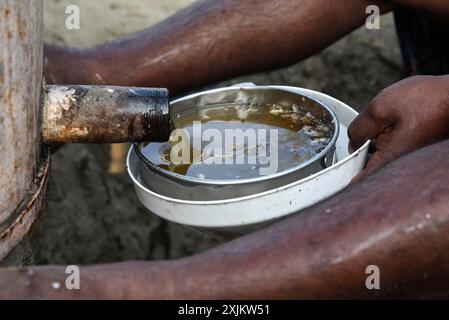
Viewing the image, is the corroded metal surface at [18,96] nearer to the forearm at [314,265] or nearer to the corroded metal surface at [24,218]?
the corroded metal surface at [24,218]

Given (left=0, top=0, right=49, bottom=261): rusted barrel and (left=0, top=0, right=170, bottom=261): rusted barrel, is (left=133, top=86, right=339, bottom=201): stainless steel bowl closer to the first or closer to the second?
(left=0, top=0, right=170, bottom=261): rusted barrel

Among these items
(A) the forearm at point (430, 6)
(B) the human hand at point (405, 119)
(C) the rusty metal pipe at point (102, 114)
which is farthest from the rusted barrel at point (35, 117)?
(A) the forearm at point (430, 6)

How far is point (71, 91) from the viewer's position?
1.69 m

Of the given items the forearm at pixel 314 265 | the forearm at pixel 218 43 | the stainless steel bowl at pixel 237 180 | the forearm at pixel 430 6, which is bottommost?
the forearm at pixel 314 265

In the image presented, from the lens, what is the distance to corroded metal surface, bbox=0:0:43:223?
57.7 inches

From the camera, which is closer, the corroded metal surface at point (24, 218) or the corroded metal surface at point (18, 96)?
the corroded metal surface at point (18, 96)

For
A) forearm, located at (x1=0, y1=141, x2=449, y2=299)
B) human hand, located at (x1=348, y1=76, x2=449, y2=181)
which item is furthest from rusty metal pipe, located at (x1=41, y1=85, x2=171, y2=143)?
human hand, located at (x1=348, y1=76, x2=449, y2=181)

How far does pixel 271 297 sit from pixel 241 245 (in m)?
0.12

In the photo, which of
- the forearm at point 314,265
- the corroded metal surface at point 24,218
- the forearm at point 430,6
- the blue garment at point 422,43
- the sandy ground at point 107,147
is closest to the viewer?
the forearm at point 314,265

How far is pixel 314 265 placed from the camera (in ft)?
4.78

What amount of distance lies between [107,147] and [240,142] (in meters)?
1.18

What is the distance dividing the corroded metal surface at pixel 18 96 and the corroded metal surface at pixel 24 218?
1 cm

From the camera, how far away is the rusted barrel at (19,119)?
4.83 feet

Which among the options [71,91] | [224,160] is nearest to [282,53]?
[224,160]
